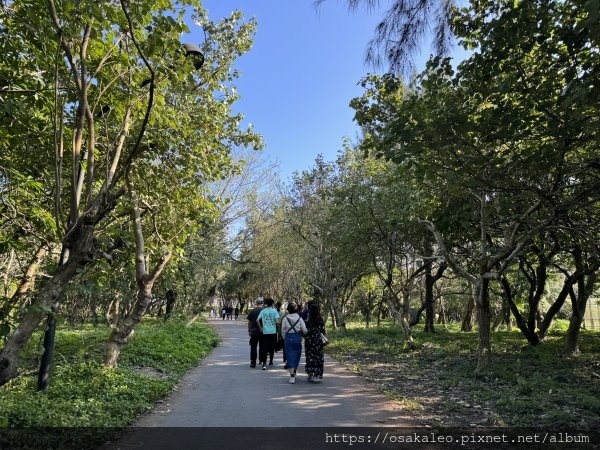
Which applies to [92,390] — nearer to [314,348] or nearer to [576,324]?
[314,348]

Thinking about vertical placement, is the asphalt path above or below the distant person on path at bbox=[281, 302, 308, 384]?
below

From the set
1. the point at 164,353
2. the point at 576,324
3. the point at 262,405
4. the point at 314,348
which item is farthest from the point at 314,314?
the point at 576,324

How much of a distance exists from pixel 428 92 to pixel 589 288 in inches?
455

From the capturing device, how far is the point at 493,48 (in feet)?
20.5

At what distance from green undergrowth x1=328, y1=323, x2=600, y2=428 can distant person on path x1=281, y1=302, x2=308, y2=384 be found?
71.6 inches

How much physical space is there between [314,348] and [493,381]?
3721 mm

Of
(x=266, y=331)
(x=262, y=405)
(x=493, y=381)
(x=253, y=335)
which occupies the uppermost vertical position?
(x=266, y=331)

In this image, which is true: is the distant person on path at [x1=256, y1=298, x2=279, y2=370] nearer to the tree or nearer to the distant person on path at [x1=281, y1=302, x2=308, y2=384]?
the distant person on path at [x1=281, y1=302, x2=308, y2=384]

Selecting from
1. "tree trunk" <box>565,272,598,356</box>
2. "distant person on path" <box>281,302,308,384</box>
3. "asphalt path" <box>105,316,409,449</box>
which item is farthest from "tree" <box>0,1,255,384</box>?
"tree trunk" <box>565,272,598,356</box>

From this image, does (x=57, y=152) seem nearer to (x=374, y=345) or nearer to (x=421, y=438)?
(x=421, y=438)

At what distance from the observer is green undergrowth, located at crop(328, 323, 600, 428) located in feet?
23.3

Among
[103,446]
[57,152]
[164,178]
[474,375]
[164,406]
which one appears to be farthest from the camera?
[474,375]

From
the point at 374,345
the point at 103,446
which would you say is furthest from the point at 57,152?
the point at 374,345

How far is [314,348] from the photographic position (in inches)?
399
